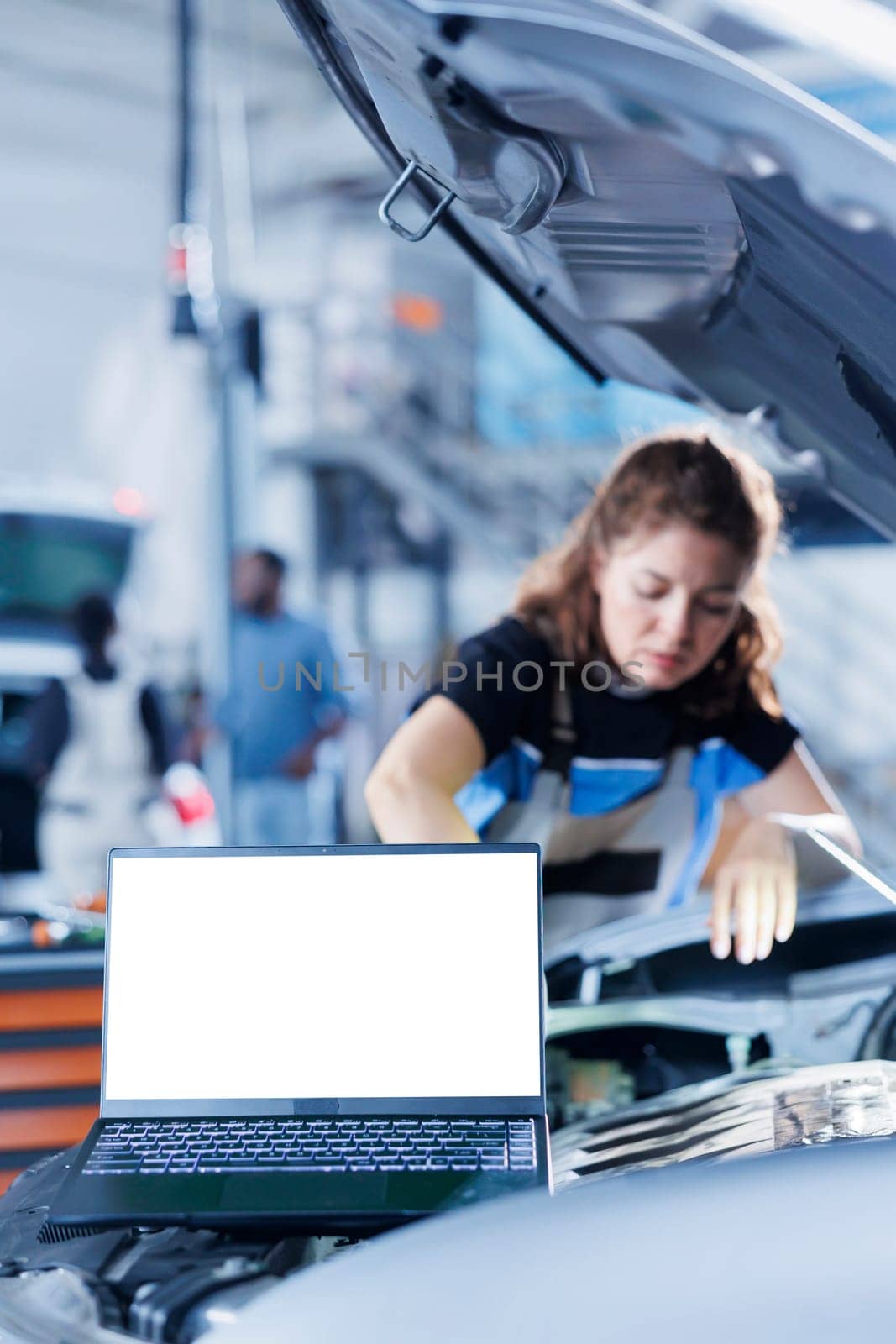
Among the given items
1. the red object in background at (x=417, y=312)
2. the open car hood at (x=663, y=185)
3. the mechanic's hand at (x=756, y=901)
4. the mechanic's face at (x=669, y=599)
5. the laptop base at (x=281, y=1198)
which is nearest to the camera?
the open car hood at (x=663, y=185)

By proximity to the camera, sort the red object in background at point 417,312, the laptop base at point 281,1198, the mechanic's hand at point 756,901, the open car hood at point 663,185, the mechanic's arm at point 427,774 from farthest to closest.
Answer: the red object in background at point 417,312 → the mechanic's arm at point 427,774 → the mechanic's hand at point 756,901 → the laptop base at point 281,1198 → the open car hood at point 663,185

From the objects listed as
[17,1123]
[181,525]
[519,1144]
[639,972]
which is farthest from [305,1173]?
[181,525]

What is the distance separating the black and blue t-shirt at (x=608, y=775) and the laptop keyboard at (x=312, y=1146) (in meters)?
0.99

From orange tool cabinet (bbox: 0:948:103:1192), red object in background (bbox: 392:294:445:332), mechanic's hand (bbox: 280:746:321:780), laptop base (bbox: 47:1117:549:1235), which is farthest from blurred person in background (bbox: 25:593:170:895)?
red object in background (bbox: 392:294:445:332)

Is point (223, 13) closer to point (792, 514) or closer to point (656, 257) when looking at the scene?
point (792, 514)

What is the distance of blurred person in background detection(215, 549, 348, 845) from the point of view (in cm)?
397

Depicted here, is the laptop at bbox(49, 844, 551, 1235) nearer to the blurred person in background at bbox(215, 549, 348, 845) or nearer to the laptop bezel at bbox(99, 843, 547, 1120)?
the laptop bezel at bbox(99, 843, 547, 1120)

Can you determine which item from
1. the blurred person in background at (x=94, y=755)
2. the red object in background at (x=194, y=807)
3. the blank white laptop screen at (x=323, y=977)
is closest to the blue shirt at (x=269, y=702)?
the red object in background at (x=194, y=807)

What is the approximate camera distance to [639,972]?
1846mm

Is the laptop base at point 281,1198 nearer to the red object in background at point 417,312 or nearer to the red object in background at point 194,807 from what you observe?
the red object in background at point 194,807

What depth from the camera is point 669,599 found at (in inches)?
85.0

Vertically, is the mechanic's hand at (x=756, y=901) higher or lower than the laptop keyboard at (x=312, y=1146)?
higher

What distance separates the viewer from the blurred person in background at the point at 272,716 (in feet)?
13.0

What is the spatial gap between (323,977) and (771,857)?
0.96 metres
